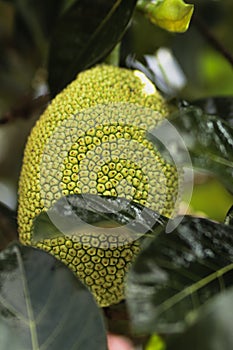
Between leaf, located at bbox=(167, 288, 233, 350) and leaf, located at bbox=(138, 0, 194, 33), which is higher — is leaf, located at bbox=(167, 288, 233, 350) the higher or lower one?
the higher one

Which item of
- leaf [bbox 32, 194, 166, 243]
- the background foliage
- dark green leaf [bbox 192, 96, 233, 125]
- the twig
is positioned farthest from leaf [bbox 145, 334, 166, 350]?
the twig

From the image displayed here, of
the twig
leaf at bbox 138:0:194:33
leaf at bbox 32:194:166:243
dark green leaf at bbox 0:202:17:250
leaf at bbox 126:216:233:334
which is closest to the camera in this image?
leaf at bbox 126:216:233:334

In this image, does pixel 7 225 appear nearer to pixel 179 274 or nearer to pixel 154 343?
pixel 154 343

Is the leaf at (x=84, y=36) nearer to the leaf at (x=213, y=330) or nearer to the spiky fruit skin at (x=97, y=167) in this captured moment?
the spiky fruit skin at (x=97, y=167)

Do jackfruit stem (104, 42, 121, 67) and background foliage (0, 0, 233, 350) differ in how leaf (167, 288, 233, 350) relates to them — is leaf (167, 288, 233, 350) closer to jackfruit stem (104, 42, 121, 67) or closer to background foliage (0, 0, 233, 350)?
background foliage (0, 0, 233, 350)

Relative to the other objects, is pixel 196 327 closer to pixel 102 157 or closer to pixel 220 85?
pixel 102 157

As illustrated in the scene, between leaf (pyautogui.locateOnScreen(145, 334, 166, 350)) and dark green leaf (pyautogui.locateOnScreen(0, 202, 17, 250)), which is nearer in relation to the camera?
leaf (pyautogui.locateOnScreen(145, 334, 166, 350))

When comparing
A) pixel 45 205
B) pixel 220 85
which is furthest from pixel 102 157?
pixel 220 85
